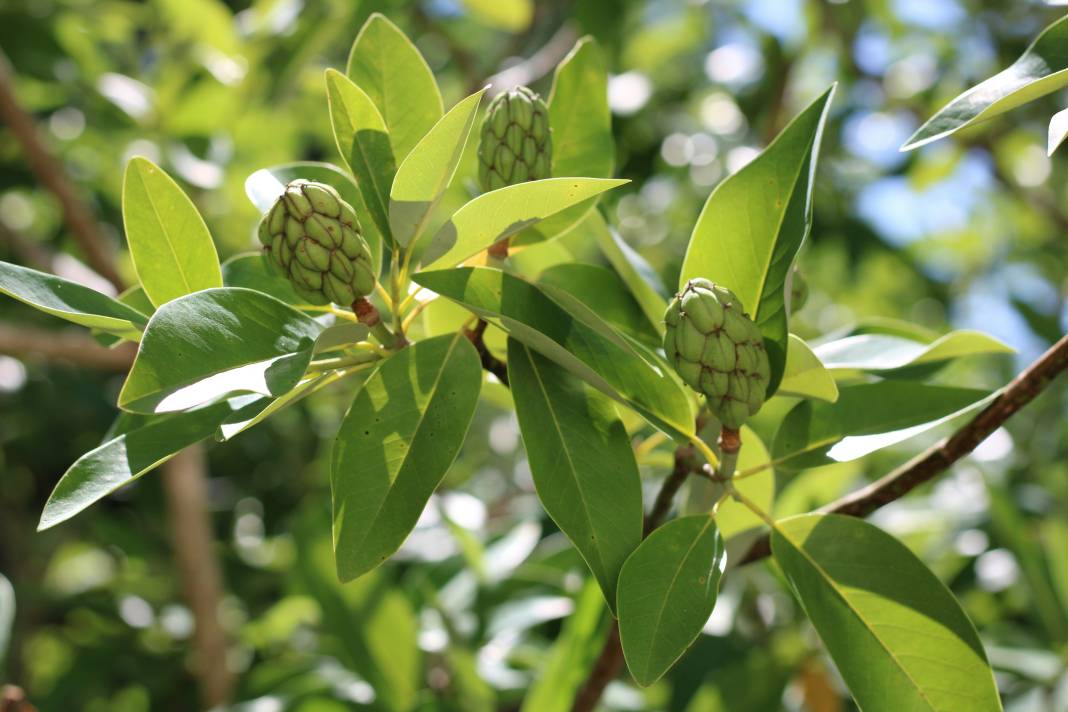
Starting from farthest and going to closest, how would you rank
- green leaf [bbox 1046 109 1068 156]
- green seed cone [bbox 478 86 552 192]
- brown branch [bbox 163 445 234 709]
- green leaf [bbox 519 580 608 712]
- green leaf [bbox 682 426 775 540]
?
1. brown branch [bbox 163 445 234 709]
2. green leaf [bbox 519 580 608 712]
3. green leaf [bbox 682 426 775 540]
4. green seed cone [bbox 478 86 552 192]
5. green leaf [bbox 1046 109 1068 156]

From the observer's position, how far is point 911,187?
3.14 meters

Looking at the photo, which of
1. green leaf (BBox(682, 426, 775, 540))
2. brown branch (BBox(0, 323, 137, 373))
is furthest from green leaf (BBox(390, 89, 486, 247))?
brown branch (BBox(0, 323, 137, 373))

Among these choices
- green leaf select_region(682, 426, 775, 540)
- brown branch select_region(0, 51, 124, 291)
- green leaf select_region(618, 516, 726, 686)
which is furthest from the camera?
brown branch select_region(0, 51, 124, 291)

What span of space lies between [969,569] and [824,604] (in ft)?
4.55

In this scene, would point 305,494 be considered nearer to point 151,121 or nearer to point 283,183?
point 151,121

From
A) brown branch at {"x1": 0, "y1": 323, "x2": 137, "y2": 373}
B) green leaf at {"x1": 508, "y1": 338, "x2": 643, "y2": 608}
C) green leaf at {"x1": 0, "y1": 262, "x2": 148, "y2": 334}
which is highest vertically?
green leaf at {"x1": 0, "y1": 262, "x2": 148, "y2": 334}

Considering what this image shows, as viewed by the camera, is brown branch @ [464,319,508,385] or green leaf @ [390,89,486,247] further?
brown branch @ [464,319,508,385]

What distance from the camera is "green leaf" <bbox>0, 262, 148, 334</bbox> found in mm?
757

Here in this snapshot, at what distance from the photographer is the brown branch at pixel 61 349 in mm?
1992

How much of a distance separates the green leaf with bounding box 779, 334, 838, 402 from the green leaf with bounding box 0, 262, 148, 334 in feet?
1.74

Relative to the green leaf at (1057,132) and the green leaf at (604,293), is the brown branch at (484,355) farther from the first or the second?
the green leaf at (1057,132)

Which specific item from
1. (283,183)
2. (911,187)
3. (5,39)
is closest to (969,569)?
(911,187)

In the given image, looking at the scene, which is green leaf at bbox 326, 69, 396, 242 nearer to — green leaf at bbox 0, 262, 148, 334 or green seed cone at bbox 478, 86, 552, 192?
green seed cone at bbox 478, 86, 552, 192

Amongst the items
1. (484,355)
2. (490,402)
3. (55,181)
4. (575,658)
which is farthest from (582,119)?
(55,181)
